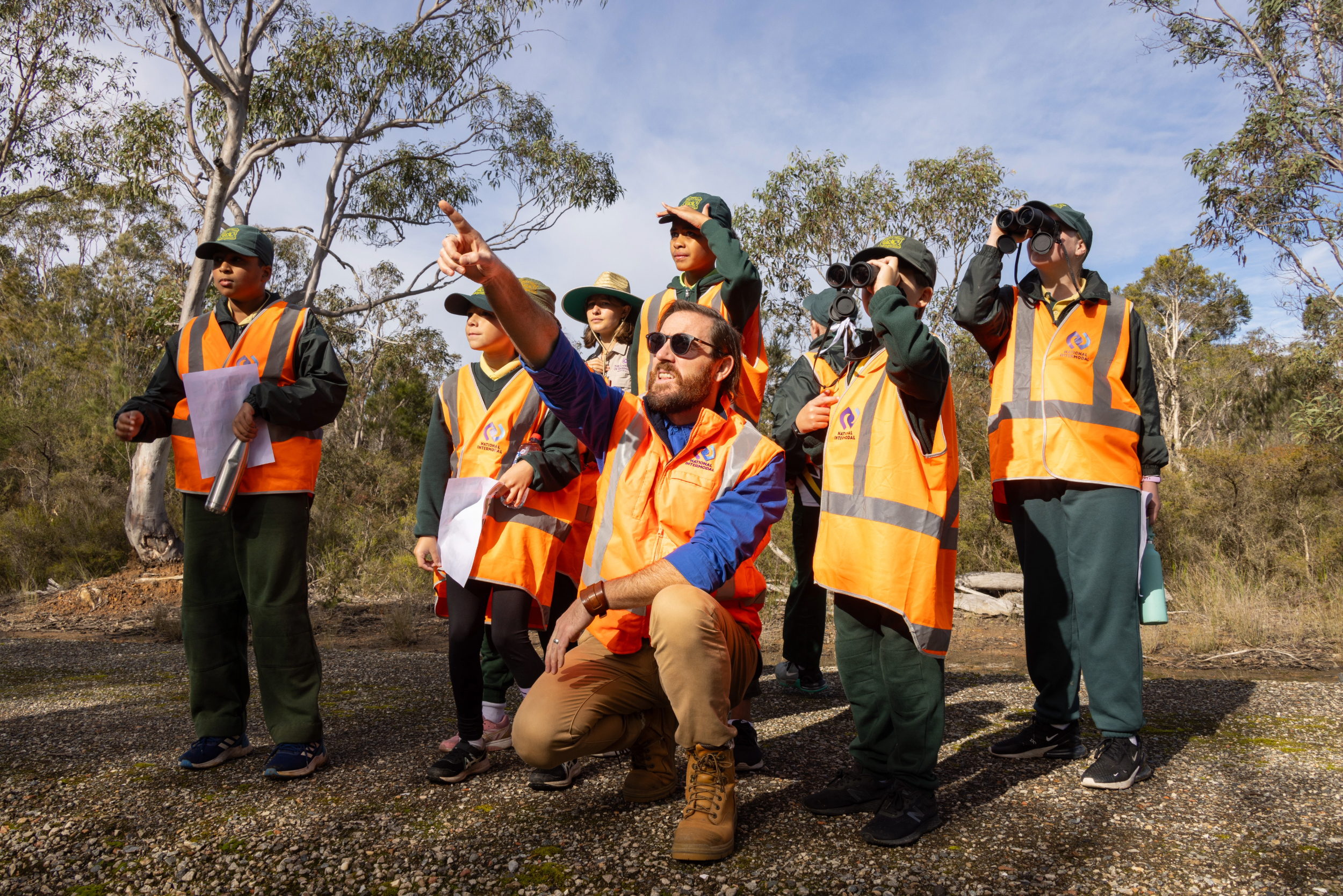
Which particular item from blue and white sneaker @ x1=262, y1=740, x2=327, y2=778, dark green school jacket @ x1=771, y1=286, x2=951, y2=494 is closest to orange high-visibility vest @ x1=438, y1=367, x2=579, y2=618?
blue and white sneaker @ x1=262, y1=740, x2=327, y2=778

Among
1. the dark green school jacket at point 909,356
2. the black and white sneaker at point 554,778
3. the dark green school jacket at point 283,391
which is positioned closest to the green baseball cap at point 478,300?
the dark green school jacket at point 283,391

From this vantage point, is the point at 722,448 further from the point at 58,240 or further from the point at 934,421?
the point at 58,240

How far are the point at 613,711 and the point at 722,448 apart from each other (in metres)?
0.84

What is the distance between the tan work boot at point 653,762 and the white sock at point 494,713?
0.87m

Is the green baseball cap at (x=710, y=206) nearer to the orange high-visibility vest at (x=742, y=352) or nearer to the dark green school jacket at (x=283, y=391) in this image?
the orange high-visibility vest at (x=742, y=352)

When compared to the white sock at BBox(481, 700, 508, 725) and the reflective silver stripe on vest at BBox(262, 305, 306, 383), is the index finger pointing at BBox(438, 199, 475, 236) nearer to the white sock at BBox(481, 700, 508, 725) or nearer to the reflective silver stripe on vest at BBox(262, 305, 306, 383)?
the reflective silver stripe on vest at BBox(262, 305, 306, 383)

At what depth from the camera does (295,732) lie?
2.96 meters

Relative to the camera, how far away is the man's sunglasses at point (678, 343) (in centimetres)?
248

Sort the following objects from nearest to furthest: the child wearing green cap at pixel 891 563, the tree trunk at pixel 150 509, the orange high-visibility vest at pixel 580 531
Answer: the child wearing green cap at pixel 891 563 < the orange high-visibility vest at pixel 580 531 < the tree trunk at pixel 150 509

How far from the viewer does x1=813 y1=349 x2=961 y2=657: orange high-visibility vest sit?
7.84ft

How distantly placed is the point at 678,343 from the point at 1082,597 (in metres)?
1.74

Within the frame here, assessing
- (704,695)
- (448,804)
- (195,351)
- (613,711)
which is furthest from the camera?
Result: (195,351)

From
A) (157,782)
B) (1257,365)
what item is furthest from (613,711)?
(1257,365)

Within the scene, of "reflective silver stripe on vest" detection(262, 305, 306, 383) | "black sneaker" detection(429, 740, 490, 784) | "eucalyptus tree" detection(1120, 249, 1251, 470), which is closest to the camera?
"black sneaker" detection(429, 740, 490, 784)
